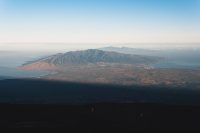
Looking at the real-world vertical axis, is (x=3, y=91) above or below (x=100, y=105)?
below

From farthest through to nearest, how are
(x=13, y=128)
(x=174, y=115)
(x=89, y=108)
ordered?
(x=89, y=108)
(x=174, y=115)
(x=13, y=128)

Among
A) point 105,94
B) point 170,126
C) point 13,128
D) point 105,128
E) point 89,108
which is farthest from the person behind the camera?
point 105,94

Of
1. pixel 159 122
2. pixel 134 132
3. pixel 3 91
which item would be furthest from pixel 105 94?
pixel 134 132

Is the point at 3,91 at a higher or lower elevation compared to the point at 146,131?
lower

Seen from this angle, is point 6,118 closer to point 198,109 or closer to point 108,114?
point 108,114

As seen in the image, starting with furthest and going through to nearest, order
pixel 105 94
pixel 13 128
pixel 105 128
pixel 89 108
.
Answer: pixel 105 94
pixel 89 108
pixel 105 128
pixel 13 128

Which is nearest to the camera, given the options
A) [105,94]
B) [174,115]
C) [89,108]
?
[174,115]

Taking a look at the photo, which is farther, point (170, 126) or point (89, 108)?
point (89, 108)

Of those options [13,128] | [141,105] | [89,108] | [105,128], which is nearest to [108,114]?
[89,108]

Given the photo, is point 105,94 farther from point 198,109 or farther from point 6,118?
point 6,118
